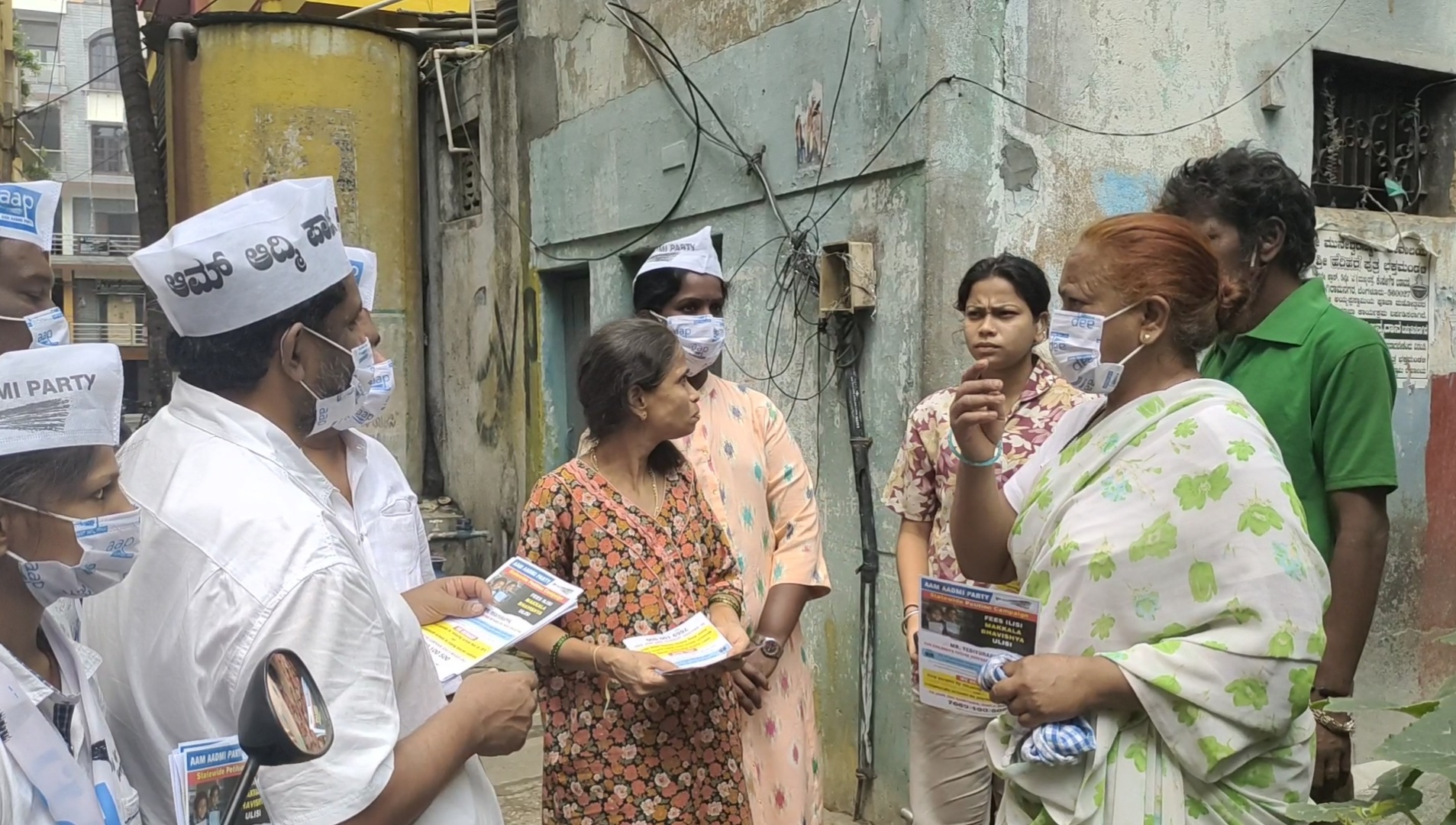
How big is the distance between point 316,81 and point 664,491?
757 cm

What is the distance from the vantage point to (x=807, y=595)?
3217 mm

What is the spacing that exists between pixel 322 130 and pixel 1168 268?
8.49m

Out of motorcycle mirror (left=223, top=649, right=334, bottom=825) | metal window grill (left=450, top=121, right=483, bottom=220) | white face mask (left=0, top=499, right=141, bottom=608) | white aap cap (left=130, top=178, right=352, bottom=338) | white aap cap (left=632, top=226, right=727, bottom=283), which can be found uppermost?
metal window grill (left=450, top=121, right=483, bottom=220)

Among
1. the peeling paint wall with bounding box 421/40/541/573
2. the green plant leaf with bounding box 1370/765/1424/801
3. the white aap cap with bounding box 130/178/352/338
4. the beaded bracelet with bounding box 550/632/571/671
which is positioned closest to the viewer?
the green plant leaf with bounding box 1370/765/1424/801

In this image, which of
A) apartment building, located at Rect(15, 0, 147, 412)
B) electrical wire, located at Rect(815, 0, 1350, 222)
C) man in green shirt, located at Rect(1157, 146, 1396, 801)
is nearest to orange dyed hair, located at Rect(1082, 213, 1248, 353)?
man in green shirt, located at Rect(1157, 146, 1396, 801)

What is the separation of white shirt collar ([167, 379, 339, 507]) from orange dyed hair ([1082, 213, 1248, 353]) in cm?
139

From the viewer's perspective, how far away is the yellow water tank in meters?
8.91

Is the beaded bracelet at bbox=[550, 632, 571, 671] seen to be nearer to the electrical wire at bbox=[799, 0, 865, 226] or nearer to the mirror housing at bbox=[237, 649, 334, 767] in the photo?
the mirror housing at bbox=[237, 649, 334, 767]

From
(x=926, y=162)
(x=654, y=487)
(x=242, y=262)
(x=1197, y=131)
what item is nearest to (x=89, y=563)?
(x=242, y=262)

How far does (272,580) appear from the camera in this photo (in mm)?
1377

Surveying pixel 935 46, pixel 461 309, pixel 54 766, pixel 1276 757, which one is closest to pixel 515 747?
pixel 54 766

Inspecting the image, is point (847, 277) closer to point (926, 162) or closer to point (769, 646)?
point (926, 162)

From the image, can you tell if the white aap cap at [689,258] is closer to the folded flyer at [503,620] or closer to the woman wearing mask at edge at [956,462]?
the woman wearing mask at edge at [956,462]

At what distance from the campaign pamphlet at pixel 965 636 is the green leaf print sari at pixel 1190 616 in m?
0.05
